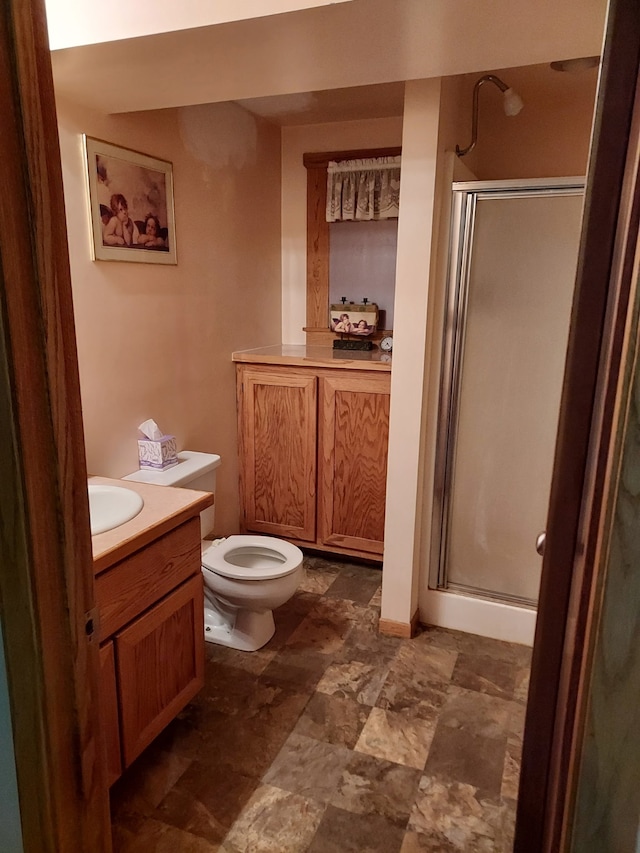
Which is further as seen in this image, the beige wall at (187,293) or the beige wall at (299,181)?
the beige wall at (299,181)

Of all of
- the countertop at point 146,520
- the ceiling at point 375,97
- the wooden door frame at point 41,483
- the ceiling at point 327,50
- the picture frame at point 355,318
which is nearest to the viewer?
the wooden door frame at point 41,483

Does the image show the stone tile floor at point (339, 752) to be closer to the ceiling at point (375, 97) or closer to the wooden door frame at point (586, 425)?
the wooden door frame at point (586, 425)

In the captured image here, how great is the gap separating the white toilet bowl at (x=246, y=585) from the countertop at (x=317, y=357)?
0.90 meters

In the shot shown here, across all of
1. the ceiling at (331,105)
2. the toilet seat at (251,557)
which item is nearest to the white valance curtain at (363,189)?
the ceiling at (331,105)

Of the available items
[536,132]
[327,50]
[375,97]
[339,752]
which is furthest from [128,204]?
[339,752]

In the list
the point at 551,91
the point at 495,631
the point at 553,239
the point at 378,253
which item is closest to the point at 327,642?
the point at 495,631

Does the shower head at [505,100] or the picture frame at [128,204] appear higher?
the shower head at [505,100]

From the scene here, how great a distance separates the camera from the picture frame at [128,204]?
2.09 m

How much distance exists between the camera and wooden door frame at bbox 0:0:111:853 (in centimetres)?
70

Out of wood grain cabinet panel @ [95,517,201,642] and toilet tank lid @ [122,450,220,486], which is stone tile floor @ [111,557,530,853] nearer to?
wood grain cabinet panel @ [95,517,201,642]

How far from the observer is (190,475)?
7.91 ft

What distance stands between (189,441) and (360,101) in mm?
1806

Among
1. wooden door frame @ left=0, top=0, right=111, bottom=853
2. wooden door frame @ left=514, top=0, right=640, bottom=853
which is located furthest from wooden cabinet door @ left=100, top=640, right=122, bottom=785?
wooden door frame @ left=514, top=0, right=640, bottom=853

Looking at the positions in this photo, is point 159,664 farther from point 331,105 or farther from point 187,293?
point 331,105
